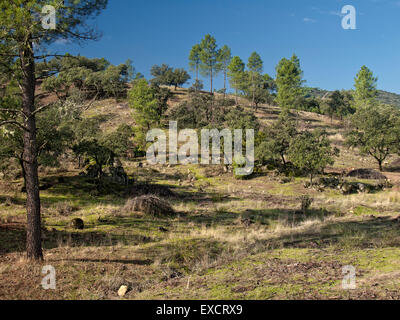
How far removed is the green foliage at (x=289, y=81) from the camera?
2325 inches

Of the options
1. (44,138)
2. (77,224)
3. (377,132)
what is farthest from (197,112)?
(77,224)

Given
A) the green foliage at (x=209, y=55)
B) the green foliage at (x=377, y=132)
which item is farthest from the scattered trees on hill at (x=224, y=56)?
the green foliage at (x=377, y=132)

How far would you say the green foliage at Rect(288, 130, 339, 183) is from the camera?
27.1 m

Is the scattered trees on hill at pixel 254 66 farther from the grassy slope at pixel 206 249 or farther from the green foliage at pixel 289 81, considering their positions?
the grassy slope at pixel 206 249

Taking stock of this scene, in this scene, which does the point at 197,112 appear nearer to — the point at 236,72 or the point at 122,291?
the point at 236,72

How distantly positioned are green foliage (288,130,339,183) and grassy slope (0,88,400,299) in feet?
16.5

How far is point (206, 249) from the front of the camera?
11.0 metres

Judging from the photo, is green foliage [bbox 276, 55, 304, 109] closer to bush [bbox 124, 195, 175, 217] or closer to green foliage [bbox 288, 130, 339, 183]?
green foliage [bbox 288, 130, 339, 183]

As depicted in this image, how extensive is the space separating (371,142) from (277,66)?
Answer: 107 ft

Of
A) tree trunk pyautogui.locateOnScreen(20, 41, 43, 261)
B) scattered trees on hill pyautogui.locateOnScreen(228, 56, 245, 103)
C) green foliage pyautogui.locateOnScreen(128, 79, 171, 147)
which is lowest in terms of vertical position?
tree trunk pyautogui.locateOnScreen(20, 41, 43, 261)

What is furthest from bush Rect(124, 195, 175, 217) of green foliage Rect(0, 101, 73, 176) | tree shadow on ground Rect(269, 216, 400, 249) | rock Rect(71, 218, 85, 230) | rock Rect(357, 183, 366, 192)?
rock Rect(357, 183, 366, 192)

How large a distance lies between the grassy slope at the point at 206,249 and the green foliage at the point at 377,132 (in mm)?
14795
